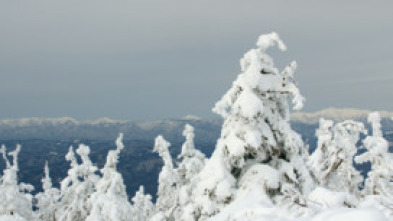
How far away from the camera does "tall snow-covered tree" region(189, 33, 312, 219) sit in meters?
14.0

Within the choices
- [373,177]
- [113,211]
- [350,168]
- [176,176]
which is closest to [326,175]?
[373,177]

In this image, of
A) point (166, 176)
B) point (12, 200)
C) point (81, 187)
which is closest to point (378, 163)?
point (166, 176)

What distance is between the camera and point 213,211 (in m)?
14.2

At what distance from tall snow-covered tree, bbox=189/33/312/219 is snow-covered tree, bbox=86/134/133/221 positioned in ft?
50.9

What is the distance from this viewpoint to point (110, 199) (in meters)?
30.2

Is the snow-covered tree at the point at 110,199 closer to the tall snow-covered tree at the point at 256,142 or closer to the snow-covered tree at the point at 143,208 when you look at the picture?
the snow-covered tree at the point at 143,208

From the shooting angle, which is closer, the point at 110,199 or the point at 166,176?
the point at 110,199

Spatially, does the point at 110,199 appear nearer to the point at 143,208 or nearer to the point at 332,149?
the point at 332,149

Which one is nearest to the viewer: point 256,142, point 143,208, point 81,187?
point 256,142

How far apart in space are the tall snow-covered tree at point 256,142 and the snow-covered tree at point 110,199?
15.5 meters

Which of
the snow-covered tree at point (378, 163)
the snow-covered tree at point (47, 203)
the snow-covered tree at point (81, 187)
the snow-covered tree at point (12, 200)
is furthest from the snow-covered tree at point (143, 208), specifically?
the snow-covered tree at point (378, 163)

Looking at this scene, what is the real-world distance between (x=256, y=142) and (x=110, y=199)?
729 inches

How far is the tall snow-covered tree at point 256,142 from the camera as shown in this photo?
14.0 m

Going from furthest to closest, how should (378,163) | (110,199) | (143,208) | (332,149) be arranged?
(143,208) < (110,199) < (378,163) < (332,149)
